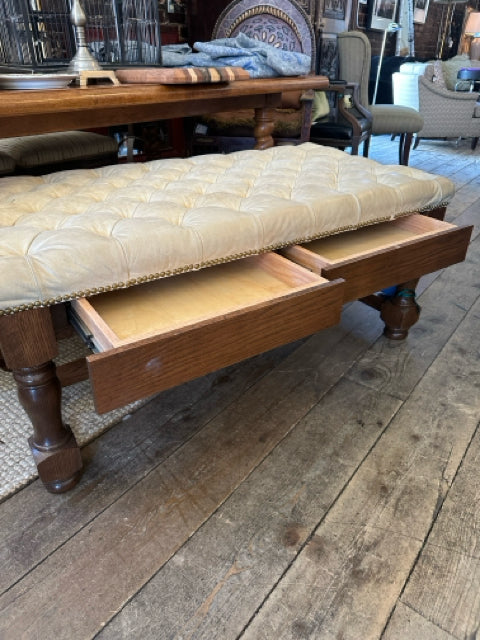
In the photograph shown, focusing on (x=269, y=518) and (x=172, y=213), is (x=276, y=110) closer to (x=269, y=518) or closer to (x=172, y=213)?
(x=172, y=213)

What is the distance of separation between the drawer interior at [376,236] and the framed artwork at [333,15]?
339cm

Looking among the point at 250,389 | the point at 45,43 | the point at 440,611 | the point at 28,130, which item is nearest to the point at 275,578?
the point at 440,611

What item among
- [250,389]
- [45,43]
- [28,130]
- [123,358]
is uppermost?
[45,43]

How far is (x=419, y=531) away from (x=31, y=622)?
60cm

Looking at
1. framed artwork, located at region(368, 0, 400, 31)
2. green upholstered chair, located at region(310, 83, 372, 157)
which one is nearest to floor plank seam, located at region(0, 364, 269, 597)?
green upholstered chair, located at region(310, 83, 372, 157)

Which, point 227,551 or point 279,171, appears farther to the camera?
point 279,171

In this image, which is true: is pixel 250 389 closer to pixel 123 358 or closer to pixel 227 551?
pixel 227 551

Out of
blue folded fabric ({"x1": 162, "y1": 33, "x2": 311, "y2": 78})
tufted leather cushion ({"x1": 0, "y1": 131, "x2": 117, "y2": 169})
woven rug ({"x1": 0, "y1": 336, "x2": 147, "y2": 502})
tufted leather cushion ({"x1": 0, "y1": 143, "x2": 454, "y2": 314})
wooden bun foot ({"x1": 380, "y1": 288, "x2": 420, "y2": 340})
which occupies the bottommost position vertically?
woven rug ({"x1": 0, "y1": 336, "x2": 147, "y2": 502})

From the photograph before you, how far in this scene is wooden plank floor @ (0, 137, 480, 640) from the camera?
26.5 inches

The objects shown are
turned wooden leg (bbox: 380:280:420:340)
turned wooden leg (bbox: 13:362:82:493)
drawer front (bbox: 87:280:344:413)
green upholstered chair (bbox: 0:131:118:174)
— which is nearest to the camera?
drawer front (bbox: 87:280:344:413)

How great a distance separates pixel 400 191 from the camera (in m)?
1.06

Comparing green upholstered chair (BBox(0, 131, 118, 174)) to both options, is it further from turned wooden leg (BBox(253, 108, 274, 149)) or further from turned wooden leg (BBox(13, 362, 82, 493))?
turned wooden leg (BBox(13, 362, 82, 493))

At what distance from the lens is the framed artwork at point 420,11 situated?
5505 mm

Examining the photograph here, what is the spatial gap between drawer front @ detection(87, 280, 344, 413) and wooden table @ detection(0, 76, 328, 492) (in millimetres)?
165
